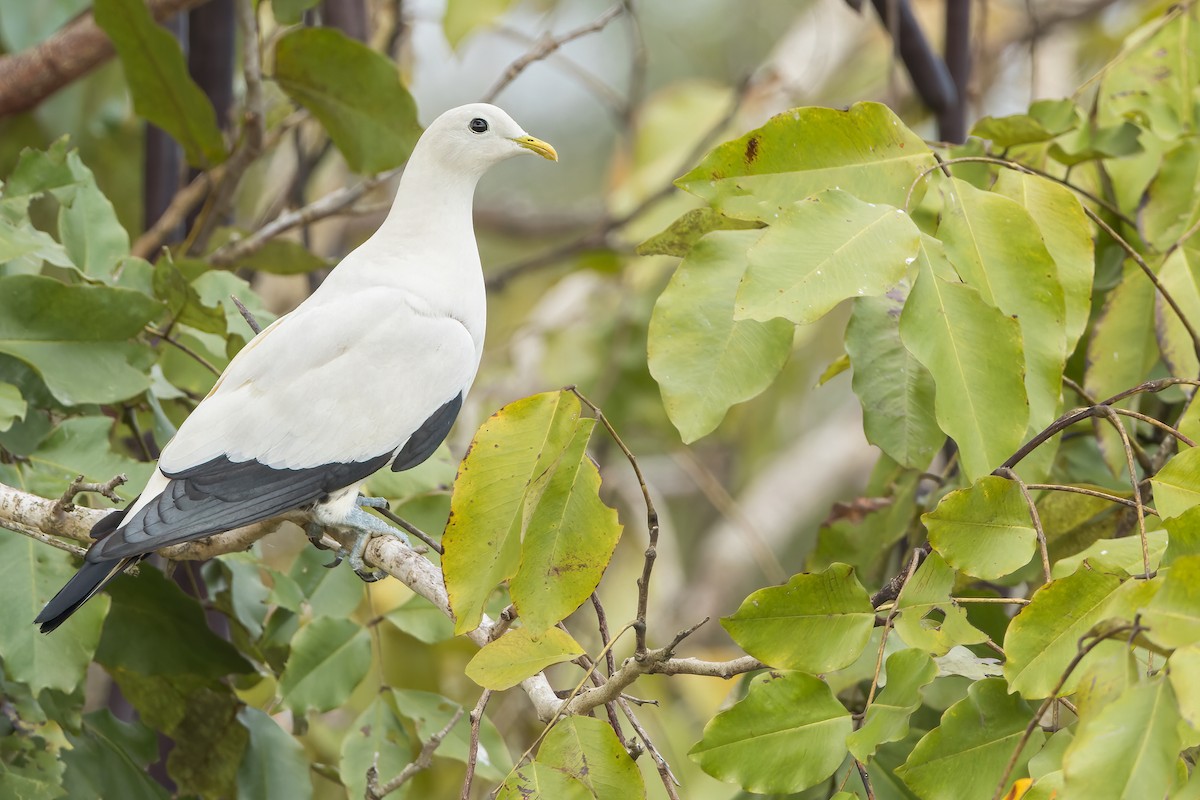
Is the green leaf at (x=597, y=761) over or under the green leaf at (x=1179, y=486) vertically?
under

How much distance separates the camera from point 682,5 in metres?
8.67

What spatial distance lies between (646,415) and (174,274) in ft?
9.17

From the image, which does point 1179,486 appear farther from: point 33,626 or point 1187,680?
point 33,626

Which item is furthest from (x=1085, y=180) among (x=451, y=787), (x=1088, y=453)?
(x=451, y=787)

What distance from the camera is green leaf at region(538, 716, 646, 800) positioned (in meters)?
1.34

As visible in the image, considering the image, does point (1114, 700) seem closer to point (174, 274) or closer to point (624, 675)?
point (624, 675)

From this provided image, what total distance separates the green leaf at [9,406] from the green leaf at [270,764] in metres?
0.70

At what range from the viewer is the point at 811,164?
1.67 meters

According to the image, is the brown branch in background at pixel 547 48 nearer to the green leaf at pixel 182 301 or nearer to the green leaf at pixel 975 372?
the green leaf at pixel 182 301

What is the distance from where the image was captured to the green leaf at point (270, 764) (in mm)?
2109

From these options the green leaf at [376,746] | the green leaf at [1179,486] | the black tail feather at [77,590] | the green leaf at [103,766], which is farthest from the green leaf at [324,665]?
the green leaf at [1179,486]

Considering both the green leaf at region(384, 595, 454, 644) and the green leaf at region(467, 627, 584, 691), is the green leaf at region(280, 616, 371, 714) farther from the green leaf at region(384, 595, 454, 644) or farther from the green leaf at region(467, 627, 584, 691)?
the green leaf at region(467, 627, 584, 691)

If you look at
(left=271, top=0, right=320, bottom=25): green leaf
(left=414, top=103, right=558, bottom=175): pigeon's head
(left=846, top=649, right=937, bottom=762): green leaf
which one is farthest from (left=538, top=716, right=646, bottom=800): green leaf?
(left=271, top=0, right=320, bottom=25): green leaf

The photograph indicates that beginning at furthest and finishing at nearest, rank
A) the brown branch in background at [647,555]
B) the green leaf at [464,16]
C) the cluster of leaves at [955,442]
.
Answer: the green leaf at [464,16]
the brown branch in background at [647,555]
the cluster of leaves at [955,442]
